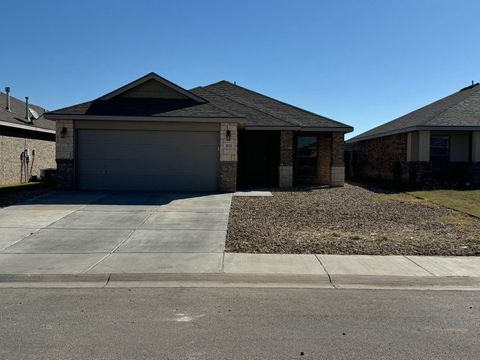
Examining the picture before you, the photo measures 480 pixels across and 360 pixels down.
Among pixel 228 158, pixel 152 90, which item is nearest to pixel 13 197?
pixel 152 90

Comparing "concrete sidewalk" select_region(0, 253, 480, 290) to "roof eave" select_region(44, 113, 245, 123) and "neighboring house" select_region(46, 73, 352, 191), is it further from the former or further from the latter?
"neighboring house" select_region(46, 73, 352, 191)

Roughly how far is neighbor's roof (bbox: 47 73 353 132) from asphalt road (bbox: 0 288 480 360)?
463 inches

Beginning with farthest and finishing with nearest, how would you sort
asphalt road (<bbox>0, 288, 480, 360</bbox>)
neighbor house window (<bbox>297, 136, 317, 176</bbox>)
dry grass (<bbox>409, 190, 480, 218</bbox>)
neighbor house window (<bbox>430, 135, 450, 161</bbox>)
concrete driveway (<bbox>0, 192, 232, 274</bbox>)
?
neighbor house window (<bbox>297, 136, 317, 176</bbox>) < neighbor house window (<bbox>430, 135, 450, 161</bbox>) < dry grass (<bbox>409, 190, 480, 218</bbox>) < concrete driveway (<bbox>0, 192, 232, 274</bbox>) < asphalt road (<bbox>0, 288, 480, 360</bbox>)

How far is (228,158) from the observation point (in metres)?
17.2

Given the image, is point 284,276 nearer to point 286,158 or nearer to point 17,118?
point 286,158

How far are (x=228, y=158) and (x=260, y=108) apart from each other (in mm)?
6658

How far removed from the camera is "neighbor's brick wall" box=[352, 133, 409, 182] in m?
23.9

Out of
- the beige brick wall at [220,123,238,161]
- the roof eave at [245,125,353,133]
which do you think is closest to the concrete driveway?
the beige brick wall at [220,123,238,161]

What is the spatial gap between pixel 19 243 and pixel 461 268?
26.3 ft

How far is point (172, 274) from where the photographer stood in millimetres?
6688

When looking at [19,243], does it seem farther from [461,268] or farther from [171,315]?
[461,268]

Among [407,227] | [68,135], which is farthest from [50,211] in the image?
[407,227]

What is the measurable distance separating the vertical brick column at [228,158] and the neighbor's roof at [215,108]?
551mm

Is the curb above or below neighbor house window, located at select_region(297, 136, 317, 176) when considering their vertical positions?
below
